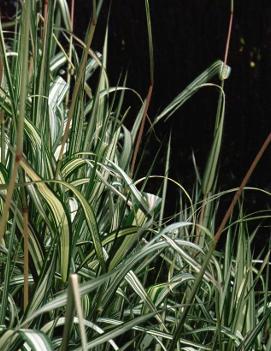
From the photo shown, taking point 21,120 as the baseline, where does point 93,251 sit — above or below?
below

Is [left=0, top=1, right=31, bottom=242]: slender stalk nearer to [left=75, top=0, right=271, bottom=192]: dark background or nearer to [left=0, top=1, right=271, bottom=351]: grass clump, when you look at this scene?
[left=0, top=1, right=271, bottom=351]: grass clump

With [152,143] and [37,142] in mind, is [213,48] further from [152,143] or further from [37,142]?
[37,142]

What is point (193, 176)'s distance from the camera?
4082 mm

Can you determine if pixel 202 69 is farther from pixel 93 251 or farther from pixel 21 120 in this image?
pixel 21 120

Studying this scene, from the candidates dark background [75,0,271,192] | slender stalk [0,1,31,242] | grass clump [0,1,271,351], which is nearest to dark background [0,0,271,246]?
dark background [75,0,271,192]

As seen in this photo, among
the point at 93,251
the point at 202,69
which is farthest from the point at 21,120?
the point at 202,69

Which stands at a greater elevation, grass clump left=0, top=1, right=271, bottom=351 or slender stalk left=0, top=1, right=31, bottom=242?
slender stalk left=0, top=1, right=31, bottom=242

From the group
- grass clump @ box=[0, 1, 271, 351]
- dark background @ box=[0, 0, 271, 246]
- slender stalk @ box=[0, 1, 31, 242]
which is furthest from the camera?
dark background @ box=[0, 0, 271, 246]

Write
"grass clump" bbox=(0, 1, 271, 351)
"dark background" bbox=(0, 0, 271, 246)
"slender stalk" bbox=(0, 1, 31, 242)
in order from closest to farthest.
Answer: "slender stalk" bbox=(0, 1, 31, 242)
"grass clump" bbox=(0, 1, 271, 351)
"dark background" bbox=(0, 0, 271, 246)

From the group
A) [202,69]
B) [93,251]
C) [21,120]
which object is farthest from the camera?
[202,69]

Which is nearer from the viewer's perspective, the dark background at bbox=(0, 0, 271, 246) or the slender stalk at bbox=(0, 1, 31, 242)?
the slender stalk at bbox=(0, 1, 31, 242)

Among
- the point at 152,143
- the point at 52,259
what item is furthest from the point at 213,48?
the point at 52,259

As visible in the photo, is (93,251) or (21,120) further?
(93,251)

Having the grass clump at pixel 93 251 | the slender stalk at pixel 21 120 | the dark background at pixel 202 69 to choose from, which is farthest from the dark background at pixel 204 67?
the slender stalk at pixel 21 120
